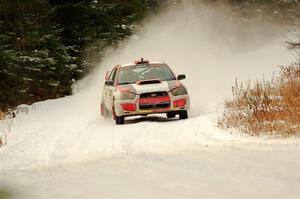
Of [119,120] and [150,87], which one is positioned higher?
[150,87]

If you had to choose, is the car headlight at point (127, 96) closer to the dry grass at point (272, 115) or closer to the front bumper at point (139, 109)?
the front bumper at point (139, 109)

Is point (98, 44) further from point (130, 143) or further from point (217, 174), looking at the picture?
point (217, 174)

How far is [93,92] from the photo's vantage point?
2738 centimetres

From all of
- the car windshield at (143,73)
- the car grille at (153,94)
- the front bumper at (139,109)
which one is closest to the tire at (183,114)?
the front bumper at (139,109)

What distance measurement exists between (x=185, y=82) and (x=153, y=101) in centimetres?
1397

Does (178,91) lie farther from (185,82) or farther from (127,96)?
(185,82)

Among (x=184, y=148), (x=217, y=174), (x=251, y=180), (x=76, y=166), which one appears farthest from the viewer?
(x=184, y=148)

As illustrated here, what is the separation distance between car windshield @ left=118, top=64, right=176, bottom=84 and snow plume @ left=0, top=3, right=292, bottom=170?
1064 mm

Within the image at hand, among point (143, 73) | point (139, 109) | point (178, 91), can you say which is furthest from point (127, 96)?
point (143, 73)

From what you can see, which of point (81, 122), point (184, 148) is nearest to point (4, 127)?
point (81, 122)

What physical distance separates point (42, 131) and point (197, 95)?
973cm

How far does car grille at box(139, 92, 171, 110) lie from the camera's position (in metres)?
14.6

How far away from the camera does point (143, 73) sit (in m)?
15.9

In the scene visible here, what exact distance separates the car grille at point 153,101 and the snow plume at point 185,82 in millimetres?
587
